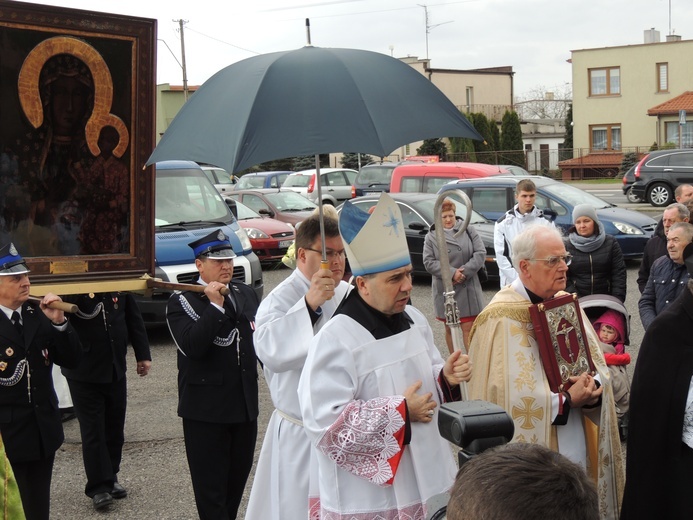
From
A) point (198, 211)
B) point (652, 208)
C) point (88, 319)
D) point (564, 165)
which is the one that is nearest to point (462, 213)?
point (198, 211)

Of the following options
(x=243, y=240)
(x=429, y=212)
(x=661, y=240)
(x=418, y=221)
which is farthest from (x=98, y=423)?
(x=429, y=212)

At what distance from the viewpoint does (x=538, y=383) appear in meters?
4.14

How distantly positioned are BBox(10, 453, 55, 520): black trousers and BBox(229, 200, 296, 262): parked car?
1234 centimetres

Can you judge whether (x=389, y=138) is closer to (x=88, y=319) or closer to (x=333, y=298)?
(x=333, y=298)

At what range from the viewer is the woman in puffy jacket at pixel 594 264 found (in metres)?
7.82

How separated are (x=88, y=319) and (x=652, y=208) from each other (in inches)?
951

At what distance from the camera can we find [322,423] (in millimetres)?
3086

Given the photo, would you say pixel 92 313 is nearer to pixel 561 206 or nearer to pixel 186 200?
pixel 186 200

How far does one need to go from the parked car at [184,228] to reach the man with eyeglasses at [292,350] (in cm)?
665

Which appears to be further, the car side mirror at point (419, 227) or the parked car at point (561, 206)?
the parked car at point (561, 206)

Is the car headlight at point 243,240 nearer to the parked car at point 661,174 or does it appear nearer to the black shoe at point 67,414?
the black shoe at point 67,414

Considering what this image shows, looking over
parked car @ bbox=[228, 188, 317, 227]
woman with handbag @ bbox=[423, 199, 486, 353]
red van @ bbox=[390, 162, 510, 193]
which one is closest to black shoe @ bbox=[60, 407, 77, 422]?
woman with handbag @ bbox=[423, 199, 486, 353]

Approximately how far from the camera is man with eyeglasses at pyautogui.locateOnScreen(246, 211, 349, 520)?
3840 mm

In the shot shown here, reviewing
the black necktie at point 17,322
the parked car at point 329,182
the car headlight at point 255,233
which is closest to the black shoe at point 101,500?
the black necktie at point 17,322
